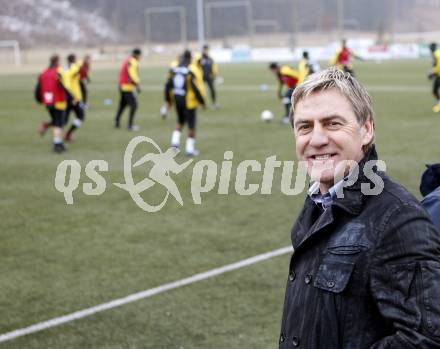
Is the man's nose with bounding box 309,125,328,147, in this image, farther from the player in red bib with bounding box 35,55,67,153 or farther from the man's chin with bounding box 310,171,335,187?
the player in red bib with bounding box 35,55,67,153

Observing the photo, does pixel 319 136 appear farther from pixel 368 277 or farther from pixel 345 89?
pixel 368 277

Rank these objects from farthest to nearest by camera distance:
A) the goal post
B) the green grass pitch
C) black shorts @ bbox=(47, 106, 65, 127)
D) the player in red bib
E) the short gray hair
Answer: the goal post, black shorts @ bbox=(47, 106, 65, 127), the player in red bib, the green grass pitch, the short gray hair

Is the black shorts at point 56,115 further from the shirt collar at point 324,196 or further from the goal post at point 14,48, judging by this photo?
the goal post at point 14,48

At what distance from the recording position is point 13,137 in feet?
56.8

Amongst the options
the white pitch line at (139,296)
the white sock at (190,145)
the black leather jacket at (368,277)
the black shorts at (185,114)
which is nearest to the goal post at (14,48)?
the black shorts at (185,114)

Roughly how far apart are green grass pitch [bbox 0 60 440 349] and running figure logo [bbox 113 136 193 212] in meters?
0.16

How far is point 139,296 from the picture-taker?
235 inches

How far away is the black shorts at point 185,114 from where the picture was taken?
1384cm

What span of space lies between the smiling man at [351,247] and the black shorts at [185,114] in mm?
11548

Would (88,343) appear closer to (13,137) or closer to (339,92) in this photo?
(339,92)

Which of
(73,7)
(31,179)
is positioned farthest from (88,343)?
(73,7)

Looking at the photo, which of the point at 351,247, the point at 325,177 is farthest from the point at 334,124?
the point at 351,247

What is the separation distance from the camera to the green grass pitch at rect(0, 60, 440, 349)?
5.27 m

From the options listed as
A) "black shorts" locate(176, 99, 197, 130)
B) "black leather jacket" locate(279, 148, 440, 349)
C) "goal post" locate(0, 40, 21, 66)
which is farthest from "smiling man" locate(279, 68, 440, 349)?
"goal post" locate(0, 40, 21, 66)
